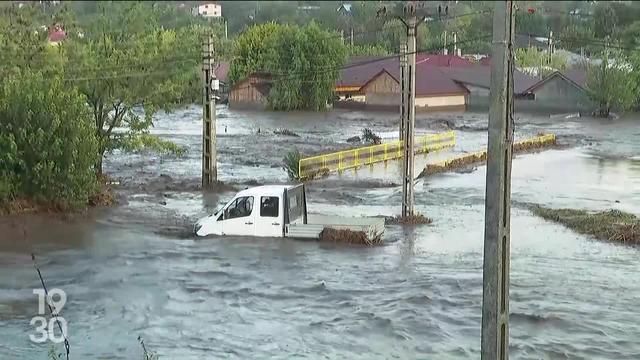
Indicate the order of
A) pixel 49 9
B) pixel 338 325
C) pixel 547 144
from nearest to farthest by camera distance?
pixel 338 325 → pixel 49 9 → pixel 547 144

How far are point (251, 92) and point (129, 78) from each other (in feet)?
174

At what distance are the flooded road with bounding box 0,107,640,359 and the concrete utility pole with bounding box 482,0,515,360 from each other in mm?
6436

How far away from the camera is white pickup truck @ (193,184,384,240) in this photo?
69.5 feet

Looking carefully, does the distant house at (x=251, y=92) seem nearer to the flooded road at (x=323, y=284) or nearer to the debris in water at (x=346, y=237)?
the flooded road at (x=323, y=284)

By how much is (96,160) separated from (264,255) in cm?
845

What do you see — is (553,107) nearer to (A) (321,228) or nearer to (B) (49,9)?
(B) (49,9)

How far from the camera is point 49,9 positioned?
4275cm

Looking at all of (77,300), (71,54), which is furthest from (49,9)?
(77,300)

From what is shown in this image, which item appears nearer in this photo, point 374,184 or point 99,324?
point 99,324

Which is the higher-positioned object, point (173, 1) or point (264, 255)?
point (173, 1)

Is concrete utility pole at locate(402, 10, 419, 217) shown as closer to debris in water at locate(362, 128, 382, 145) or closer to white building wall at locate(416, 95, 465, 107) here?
debris in water at locate(362, 128, 382, 145)

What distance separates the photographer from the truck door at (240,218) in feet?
70.7

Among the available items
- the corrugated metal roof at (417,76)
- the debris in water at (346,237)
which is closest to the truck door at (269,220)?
the debris in water at (346,237)

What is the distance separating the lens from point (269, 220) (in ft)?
70.1
